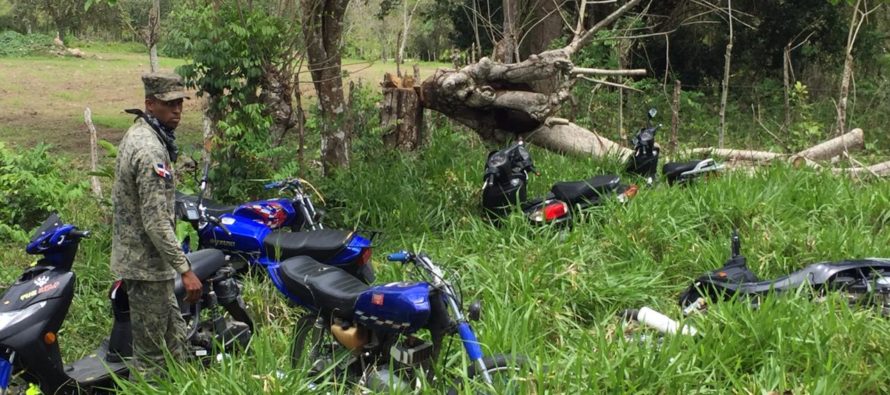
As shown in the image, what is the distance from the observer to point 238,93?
6.64 meters

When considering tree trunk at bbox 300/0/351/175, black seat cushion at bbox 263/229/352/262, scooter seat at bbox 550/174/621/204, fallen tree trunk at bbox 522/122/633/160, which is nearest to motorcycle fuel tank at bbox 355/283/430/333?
black seat cushion at bbox 263/229/352/262

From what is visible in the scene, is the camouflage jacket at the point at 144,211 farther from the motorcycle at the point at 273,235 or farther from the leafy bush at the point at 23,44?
the leafy bush at the point at 23,44

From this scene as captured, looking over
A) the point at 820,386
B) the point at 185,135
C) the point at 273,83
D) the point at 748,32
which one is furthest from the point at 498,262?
the point at 748,32

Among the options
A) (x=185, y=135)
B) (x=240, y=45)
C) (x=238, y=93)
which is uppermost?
(x=240, y=45)

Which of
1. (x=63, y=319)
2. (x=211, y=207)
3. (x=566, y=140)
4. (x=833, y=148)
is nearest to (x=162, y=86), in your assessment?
(x=63, y=319)

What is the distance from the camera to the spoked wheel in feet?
10.0

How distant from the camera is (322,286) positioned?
3.62 metres

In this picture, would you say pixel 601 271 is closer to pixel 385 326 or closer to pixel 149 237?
pixel 385 326

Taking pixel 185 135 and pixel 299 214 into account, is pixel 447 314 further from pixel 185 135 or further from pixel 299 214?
pixel 185 135

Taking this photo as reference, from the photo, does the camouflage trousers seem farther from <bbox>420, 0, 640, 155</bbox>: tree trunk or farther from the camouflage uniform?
<bbox>420, 0, 640, 155</bbox>: tree trunk

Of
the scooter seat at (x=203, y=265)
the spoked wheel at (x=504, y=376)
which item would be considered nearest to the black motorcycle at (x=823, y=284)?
the spoked wheel at (x=504, y=376)

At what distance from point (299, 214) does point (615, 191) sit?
2.82 metres

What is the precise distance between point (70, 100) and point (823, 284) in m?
16.1

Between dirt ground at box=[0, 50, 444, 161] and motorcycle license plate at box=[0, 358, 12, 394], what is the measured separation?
518 cm
